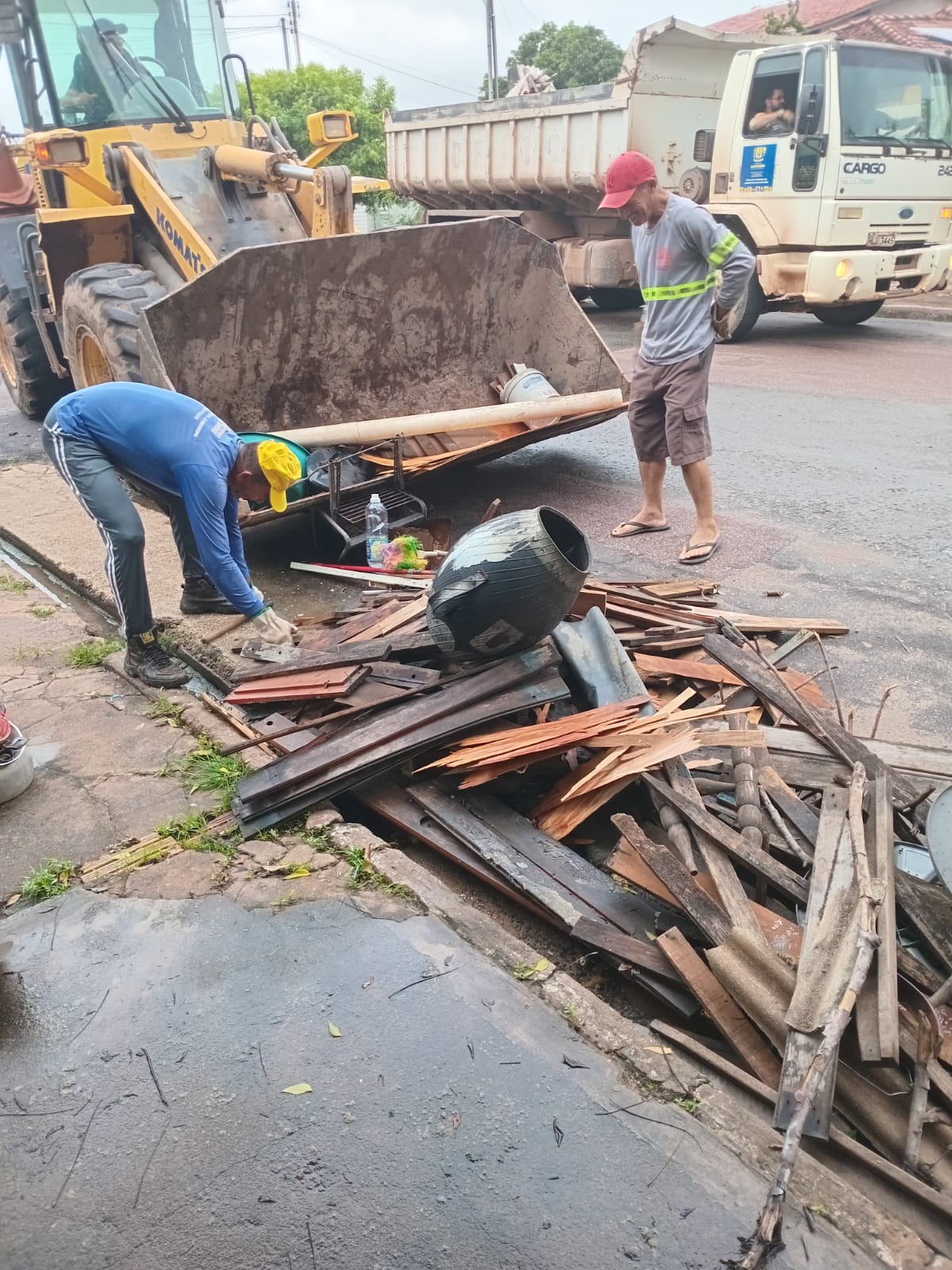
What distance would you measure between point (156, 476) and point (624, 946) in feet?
9.87

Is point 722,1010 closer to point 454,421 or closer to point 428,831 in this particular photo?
point 428,831

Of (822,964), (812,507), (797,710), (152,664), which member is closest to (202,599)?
(152,664)

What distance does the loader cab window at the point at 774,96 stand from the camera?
417 inches

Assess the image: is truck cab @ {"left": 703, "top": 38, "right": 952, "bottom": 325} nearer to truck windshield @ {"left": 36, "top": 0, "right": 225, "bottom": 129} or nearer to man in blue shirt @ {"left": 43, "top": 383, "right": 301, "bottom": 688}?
truck windshield @ {"left": 36, "top": 0, "right": 225, "bottom": 129}

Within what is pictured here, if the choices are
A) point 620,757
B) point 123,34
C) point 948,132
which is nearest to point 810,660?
point 620,757

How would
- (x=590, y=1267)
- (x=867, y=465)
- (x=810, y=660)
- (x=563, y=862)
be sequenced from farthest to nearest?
(x=867, y=465), (x=810, y=660), (x=563, y=862), (x=590, y=1267)

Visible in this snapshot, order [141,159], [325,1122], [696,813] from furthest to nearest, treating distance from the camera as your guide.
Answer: [141,159]
[696,813]
[325,1122]

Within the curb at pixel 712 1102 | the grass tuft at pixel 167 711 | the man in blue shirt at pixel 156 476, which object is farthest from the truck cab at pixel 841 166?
the curb at pixel 712 1102

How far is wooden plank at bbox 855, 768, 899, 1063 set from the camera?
216cm

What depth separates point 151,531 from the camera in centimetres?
593

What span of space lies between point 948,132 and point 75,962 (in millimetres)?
12855

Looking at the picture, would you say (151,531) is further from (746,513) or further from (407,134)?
(407,134)

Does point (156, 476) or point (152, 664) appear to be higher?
point (156, 476)

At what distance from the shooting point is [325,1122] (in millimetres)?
2217
